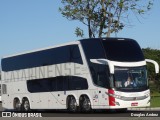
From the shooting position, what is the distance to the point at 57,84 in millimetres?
27469

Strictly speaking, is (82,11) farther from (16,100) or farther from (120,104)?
(120,104)

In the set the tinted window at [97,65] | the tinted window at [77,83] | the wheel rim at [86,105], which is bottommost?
the wheel rim at [86,105]

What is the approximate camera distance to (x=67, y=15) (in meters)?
38.0

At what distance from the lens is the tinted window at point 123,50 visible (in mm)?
23906

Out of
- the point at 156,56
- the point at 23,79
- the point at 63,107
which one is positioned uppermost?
the point at 156,56

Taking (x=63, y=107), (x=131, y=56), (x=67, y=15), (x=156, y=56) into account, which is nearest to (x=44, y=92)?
(x=63, y=107)

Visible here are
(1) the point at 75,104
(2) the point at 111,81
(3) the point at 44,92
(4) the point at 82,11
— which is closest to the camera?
(2) the point at 111,81

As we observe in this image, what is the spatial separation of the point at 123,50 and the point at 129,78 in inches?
59.9

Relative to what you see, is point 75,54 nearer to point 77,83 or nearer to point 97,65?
point 77,83

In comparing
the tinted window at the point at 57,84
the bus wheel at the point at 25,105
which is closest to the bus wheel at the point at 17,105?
the bus wheel at the point at 25,105

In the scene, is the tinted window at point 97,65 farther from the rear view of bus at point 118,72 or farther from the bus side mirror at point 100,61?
the bus side mirror at point 100,61

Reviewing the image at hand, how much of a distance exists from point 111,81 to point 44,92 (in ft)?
21.4

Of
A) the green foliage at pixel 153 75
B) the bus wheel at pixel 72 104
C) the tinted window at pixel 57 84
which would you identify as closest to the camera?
the tinted window at pixel 57 84

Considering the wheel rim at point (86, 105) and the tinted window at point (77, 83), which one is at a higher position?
the tinted window at point (77, 83)
